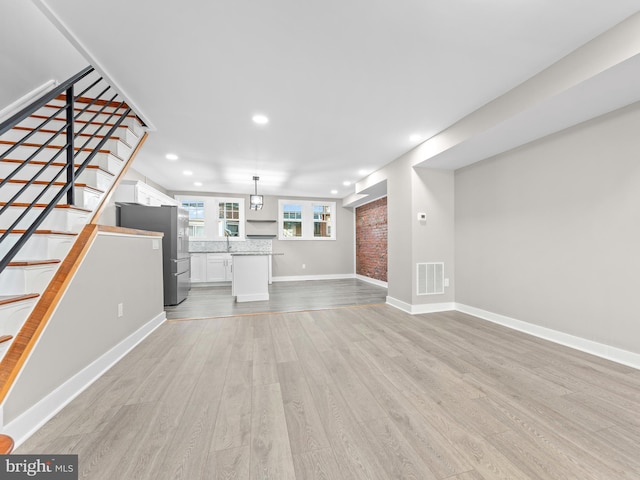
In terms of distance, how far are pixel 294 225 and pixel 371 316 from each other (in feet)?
14.7

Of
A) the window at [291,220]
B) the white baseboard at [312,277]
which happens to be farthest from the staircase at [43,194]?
the white baseboard at [312,277]

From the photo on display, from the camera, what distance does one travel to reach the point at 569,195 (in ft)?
8.70

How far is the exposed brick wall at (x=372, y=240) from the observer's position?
6.44 m

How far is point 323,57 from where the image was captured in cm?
201

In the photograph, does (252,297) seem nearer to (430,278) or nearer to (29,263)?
(430,278)

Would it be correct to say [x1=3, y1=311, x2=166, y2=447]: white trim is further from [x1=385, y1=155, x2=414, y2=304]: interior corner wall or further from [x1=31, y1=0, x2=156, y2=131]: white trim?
[x1=385, y1=155, x2=414, y2=304]: interior corner wall

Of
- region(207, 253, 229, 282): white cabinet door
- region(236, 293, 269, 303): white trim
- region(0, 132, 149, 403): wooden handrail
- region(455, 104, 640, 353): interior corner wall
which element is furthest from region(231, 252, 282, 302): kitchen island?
region(455, 104, 640, 353): interior corner wall

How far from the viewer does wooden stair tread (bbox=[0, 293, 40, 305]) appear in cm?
143

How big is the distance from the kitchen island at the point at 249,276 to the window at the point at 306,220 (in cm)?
263

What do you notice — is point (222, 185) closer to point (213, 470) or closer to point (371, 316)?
point (371, 316)

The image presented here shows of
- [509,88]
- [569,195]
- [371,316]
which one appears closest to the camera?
[509,88]

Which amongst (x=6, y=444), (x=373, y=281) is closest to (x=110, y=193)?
(x=6, y=444)

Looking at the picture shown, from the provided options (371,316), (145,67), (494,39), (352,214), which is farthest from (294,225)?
(494,39)

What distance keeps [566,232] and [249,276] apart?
463 centimetres
